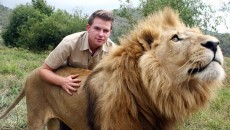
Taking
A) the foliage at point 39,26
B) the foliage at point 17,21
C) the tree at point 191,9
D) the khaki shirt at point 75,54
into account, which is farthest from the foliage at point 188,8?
the foliage at point 17,21

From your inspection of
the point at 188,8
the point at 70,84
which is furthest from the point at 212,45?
the point at 188,8

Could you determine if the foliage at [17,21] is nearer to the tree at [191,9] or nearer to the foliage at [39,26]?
the foliage at [39,26]

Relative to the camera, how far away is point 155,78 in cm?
275

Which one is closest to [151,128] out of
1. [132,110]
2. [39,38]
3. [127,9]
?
[132,110]

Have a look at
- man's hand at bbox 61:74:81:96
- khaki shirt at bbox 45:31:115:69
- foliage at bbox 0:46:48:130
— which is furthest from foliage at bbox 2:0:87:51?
man's hand at bbox 61:74:81:96

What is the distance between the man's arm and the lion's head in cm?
47

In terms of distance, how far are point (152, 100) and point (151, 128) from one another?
0.23 metres

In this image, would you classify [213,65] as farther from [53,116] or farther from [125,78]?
[53,116]

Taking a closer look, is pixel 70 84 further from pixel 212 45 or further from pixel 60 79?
pixel 212 45

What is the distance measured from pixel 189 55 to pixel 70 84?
1226mm

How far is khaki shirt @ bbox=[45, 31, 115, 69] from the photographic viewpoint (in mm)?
3766

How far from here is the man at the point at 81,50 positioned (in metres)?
3.72

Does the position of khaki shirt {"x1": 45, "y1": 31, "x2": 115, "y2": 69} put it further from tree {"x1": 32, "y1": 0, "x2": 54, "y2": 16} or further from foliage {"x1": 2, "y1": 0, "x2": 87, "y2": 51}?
tree {"x1": 32, "y1": 0, "x2": 54, "y2": 16}

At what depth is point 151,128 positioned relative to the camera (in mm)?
2910
